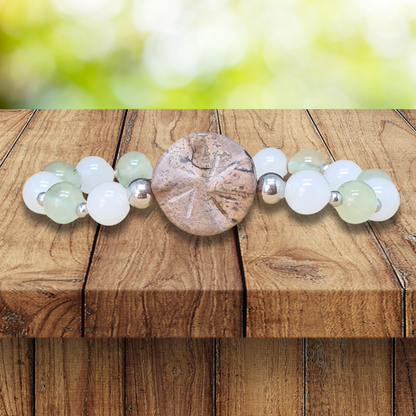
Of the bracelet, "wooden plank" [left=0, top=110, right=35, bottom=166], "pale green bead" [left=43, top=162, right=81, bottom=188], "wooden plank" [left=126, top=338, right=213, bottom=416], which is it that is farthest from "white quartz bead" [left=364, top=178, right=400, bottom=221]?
"wooden plank" [left=0, top=110, right=35, bottom=166]

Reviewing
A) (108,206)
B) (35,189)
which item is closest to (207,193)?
(108,206)

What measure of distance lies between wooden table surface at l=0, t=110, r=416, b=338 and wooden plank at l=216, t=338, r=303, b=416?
134 millimetres

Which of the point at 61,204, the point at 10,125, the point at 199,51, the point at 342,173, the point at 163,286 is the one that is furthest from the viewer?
the point at 199,51

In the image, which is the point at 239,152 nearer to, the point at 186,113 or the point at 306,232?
the point at 306,232

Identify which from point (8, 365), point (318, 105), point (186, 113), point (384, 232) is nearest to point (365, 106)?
point (318, 105)

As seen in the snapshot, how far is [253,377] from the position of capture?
610mm

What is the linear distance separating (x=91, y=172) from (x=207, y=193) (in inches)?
8.2

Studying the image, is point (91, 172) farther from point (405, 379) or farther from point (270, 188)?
Result: point (405, 379)

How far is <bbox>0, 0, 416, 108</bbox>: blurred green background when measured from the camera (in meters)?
1.76

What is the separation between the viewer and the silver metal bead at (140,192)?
1.93 ft

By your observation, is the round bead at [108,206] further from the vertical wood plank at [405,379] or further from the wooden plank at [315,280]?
the vertical wood plank at [405,379]

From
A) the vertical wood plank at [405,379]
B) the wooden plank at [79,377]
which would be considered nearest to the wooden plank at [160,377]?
the wooden plank at [79,377]

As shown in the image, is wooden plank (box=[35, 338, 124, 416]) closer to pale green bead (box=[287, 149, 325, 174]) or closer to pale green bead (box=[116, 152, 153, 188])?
pale green bead (box=[116, 152, 153, 188])

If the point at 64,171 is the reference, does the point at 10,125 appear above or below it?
above
